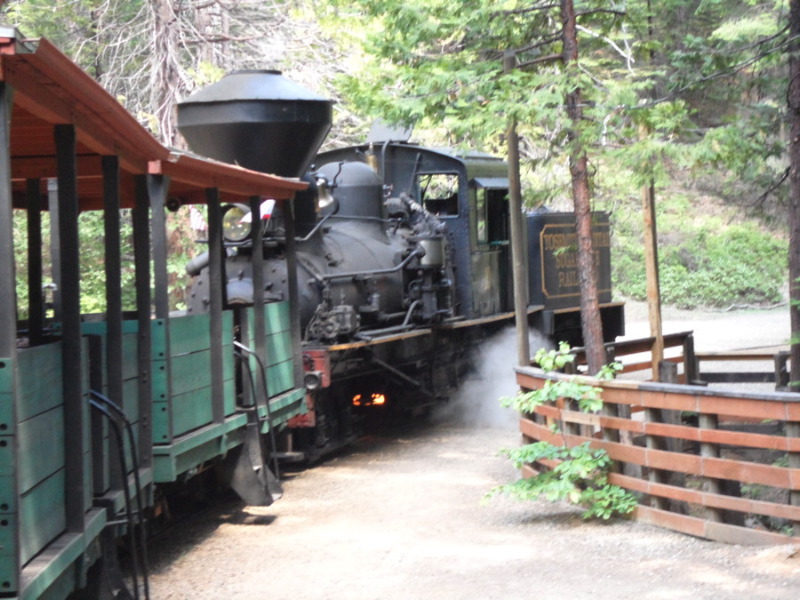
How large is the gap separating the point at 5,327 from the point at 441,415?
1096 centimetres

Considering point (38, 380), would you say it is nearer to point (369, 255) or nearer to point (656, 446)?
point (656, 446)

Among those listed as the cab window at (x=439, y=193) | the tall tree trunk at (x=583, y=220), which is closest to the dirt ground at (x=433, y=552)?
the tall tree trunk at (x=583, y=220)

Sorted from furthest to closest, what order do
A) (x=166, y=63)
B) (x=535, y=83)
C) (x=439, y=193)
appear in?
(x=166, y=63)
(x=439, y=193)
(x=535, y=83)

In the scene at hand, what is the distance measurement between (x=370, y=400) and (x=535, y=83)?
4777 millimetres

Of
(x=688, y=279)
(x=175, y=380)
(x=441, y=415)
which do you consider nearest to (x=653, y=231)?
(x=441, y=415)

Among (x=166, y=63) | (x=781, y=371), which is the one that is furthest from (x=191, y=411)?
(x=166, y=63)

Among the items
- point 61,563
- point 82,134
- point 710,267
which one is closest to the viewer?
point 61,563

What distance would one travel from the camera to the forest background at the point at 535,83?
9094mm

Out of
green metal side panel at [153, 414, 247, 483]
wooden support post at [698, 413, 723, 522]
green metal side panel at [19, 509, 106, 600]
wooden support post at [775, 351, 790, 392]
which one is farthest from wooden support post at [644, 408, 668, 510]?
wooden support post at [775, 351, 790, 392]

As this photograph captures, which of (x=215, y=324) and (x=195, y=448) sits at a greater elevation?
(x=215, y=324)

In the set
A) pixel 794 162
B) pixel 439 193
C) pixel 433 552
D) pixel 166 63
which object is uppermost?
pixel 166 63

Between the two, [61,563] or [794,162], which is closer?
[61,563]

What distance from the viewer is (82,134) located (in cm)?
450

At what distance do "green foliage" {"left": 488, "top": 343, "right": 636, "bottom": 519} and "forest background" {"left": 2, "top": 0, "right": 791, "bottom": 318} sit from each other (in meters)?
2.21
